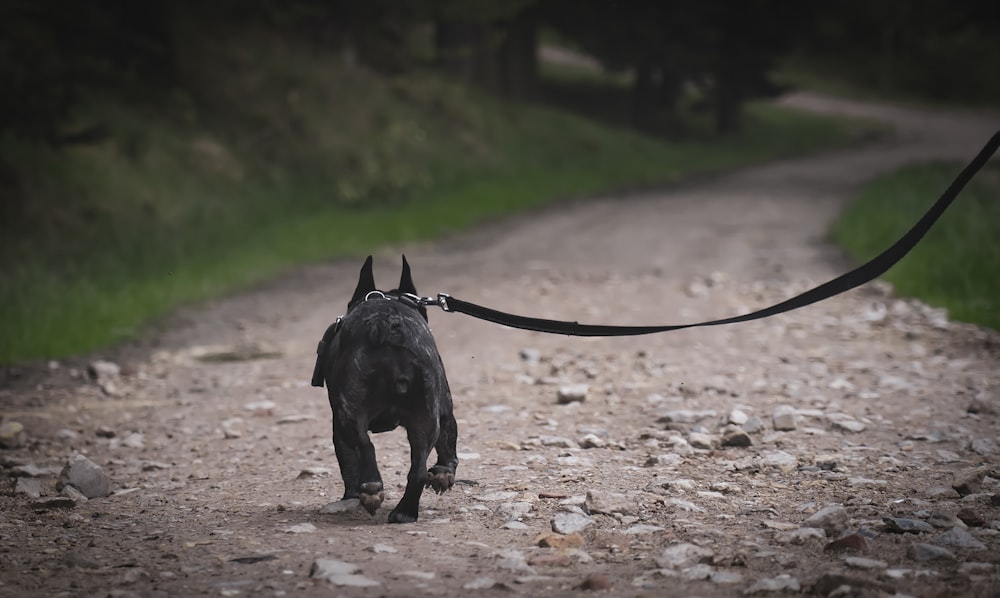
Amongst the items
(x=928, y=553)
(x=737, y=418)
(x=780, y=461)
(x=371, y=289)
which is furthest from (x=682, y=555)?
(x=737, y=418)

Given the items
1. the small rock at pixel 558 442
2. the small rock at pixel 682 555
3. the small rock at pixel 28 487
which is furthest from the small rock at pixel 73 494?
the small rock at pixel 682 555

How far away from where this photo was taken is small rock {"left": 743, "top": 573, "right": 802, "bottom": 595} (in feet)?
12.7

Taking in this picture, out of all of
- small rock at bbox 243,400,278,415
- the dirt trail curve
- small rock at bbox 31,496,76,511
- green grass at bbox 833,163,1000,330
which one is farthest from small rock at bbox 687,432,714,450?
green grass at bbox 833,163,1000,330

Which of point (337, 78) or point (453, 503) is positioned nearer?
point (453, 503)

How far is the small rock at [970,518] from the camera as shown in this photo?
4.66m

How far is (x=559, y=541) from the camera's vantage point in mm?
4461

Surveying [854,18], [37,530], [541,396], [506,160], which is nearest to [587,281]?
[541,396]

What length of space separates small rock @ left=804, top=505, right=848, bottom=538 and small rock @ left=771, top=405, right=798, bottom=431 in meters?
1.80

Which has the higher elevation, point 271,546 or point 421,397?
point 421,397

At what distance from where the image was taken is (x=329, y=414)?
764 centimetres

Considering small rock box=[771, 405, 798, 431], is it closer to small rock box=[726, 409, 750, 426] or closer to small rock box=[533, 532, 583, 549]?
small rock box=[726, 409, 750, 426]

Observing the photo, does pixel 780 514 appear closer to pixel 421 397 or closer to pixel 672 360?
pixel 421 397

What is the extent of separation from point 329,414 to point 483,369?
5.57ft

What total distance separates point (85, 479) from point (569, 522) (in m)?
2.74
